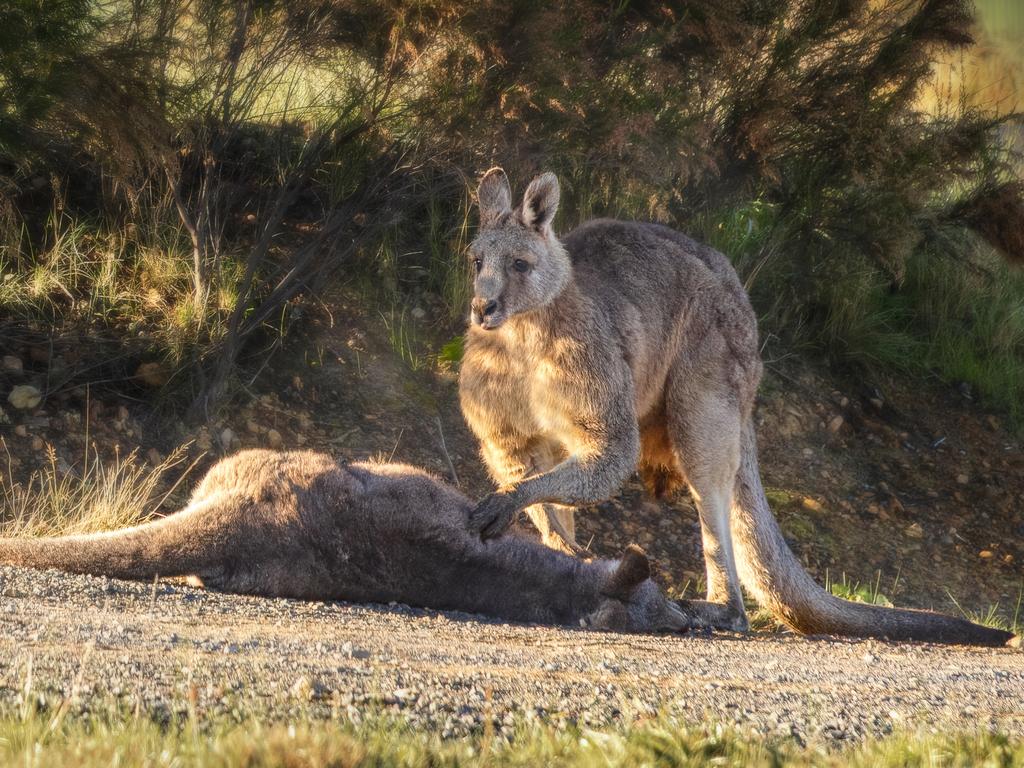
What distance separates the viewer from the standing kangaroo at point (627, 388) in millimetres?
6863

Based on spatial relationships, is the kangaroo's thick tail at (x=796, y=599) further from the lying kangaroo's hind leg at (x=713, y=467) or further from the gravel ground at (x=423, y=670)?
the gravel ground at (x=423, y=670)

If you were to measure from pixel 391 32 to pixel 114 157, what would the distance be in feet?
5.99

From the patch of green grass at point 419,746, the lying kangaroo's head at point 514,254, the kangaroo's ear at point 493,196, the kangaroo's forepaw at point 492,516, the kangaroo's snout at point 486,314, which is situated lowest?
the patch of green grass at point 419,746

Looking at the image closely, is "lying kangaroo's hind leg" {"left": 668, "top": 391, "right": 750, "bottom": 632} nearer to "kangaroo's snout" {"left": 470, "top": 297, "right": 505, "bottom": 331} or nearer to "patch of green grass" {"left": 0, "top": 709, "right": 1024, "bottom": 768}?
"kangaroo's snout" {"left": 470, "top": 297, "right": 505, "bottom": 331}

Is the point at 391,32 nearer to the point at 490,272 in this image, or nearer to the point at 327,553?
the point at 490,272

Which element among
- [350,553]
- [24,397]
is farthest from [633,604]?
[24,397]

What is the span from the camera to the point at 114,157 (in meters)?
7.90

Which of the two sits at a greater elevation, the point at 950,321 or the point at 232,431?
the point at 950,321

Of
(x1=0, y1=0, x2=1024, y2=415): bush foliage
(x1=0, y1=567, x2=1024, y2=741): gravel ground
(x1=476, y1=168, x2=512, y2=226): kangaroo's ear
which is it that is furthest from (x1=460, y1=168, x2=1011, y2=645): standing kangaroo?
(x1=0, y1=567, x2=1024, y2=741): gravel ground

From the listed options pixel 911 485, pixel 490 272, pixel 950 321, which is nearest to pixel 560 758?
pixel 490 272

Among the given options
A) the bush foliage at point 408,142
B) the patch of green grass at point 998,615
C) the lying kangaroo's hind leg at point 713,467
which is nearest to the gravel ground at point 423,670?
the lying kangaroo's hind leg at point 713,467

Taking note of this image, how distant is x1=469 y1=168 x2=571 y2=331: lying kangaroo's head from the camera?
22.0 feet

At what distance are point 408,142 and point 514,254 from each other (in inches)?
77.6

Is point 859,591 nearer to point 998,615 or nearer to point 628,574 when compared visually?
point 998,615
